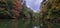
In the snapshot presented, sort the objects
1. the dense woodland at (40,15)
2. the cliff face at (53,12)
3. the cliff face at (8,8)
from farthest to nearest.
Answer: the cliff face at (8,8)
the cliff face at (53,12)
the dense woodland at (40,15)

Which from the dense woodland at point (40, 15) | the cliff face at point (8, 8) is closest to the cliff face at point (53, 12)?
Answer: the dense woodland at point (40, 15)

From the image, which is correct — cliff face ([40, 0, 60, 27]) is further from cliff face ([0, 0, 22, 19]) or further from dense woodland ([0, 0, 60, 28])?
cliff face ([0, 0, 22, 19])

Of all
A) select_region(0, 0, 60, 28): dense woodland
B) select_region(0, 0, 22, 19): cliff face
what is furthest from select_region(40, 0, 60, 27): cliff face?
select_region(0, 0, 22, 19): cliff face

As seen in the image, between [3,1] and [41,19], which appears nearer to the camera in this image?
[41,19]

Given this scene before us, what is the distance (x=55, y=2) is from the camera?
25.1 meters

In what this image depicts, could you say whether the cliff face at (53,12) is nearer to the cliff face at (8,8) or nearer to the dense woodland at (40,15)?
the dense woodland at (40,15)

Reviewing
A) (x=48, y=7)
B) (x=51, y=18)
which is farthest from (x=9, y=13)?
(x=51, y=18)

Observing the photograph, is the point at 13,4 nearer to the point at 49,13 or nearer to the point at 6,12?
the point at 6,12

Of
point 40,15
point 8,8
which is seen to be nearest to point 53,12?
point 40,15

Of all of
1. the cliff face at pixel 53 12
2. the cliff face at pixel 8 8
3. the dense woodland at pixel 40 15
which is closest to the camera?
the dense woodland at pixel 40 15

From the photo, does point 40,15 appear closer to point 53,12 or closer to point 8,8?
point 53,12

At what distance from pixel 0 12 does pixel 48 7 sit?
8650mm

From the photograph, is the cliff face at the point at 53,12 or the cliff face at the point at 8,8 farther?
the cliff face at the point at 8,8

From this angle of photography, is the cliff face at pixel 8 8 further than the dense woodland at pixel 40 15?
Yes
